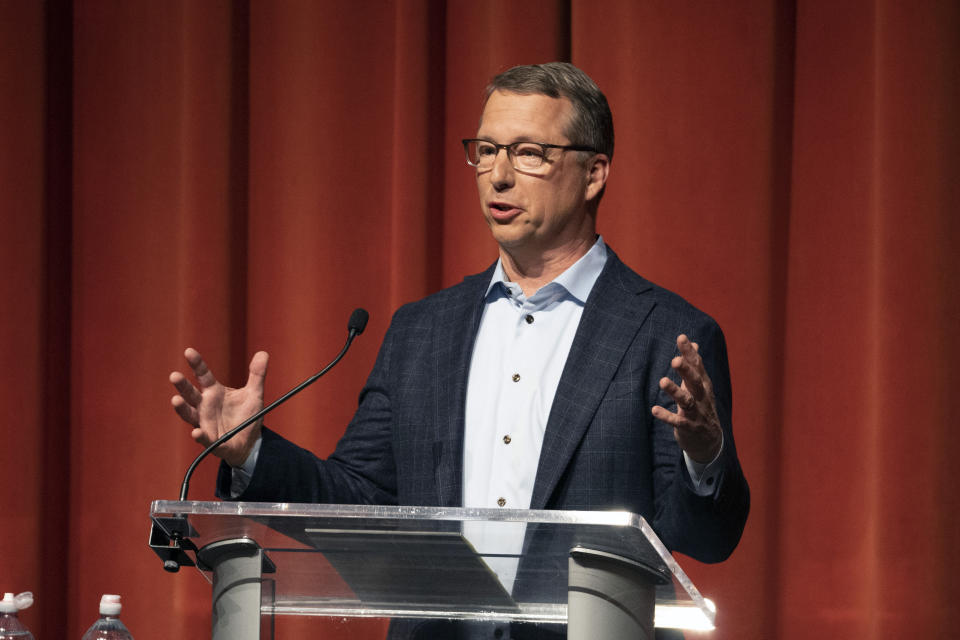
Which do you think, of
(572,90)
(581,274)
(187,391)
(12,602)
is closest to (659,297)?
(581,274)

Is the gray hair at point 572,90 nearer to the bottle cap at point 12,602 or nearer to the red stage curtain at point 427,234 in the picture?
the red stage curtain at point 427,234

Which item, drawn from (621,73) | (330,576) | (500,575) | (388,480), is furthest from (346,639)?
(621,73)

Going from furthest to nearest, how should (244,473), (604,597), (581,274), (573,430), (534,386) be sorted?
(581,274) < (534,386) < (573,430) < (244,473) < (604,597)

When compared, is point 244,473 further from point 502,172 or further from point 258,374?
point 502,172

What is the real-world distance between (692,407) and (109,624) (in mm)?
1079

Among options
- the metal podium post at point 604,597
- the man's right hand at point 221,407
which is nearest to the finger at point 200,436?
the man's right hand at point 221,407

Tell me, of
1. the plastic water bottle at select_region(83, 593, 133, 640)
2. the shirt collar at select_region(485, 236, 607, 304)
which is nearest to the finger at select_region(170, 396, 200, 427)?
the plastic water bottle at select_region(83, 593, 133, 640)

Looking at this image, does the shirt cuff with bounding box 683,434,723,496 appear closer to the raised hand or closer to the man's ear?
the raised hand

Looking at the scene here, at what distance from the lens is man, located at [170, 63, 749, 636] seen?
1580 millimetres

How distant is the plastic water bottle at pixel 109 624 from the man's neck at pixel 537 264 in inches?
33.0

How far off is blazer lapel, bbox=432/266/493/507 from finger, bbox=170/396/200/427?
18.0 inches

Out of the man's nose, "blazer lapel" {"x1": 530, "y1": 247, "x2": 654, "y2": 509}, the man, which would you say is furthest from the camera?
the man's nose

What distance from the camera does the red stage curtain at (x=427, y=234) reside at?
8.48 ft

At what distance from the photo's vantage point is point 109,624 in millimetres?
1874
